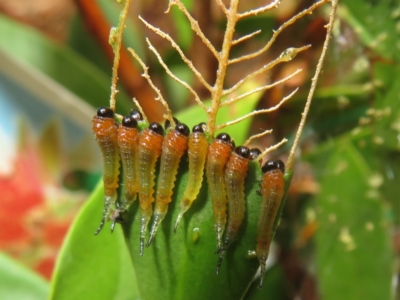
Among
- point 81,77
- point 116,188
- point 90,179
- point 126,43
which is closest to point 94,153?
point 90,179

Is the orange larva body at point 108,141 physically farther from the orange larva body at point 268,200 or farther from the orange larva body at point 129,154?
the orange larva body at point 268,200

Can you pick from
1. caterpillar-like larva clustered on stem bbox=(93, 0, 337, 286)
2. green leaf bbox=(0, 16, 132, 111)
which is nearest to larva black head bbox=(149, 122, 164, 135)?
caterpillar-like larva clustered on stem bbox=(93, 0, 337, 286)

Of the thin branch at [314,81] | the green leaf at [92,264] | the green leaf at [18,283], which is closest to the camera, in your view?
the thin branch at [314,81]

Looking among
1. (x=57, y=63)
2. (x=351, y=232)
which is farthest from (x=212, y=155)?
(x=57, y=63)

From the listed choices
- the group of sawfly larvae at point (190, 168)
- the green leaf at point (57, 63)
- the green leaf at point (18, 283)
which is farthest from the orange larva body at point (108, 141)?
the green leaf at point (57, 63)

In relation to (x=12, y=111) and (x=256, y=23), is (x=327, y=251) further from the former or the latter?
(x=12, y=111)

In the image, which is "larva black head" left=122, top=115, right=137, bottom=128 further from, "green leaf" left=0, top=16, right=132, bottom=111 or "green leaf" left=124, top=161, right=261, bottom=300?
"green leaf" left=0, top=16, right=132, bottom=111
